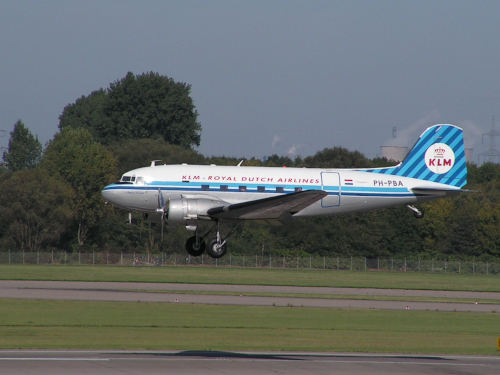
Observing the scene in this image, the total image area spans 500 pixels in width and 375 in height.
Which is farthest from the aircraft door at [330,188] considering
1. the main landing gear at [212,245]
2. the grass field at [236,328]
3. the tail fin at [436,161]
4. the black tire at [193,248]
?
the black tire at [193,248]

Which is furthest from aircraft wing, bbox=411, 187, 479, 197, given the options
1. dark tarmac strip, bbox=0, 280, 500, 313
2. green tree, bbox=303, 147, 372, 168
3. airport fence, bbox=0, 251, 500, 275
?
green tree, bbox=303, 147, 372, 168

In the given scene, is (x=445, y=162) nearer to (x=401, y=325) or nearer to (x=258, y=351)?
(x=401, y=325)

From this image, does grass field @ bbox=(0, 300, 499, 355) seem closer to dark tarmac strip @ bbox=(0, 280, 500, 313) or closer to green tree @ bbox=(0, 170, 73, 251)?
dark tarmac strip @ bbox=(0, 280, 500, 313)

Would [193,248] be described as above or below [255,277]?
above

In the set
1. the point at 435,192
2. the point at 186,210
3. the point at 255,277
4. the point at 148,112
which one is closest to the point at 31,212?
the point at 255,277

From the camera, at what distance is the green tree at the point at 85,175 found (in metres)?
82.6

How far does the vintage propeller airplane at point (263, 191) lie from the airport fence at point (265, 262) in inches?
1034

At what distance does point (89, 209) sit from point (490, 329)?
56219mm

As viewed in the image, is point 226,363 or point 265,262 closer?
point 226,363

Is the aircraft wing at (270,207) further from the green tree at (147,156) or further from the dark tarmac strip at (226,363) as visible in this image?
the green tree at (147,156)

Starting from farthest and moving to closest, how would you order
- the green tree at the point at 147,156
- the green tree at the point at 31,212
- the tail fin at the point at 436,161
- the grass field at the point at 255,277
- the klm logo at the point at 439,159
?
the green tree at the point at 147,156 → the green tree at the point at 31,212 → the grass field at the point at 255,277 → the klm logo at the point at 439,159 → the tail fin at the point at 436,161

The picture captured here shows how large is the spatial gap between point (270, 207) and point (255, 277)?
2512 centimetres

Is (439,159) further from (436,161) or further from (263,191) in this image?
(263,191)

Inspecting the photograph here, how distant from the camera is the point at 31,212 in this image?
247ft
